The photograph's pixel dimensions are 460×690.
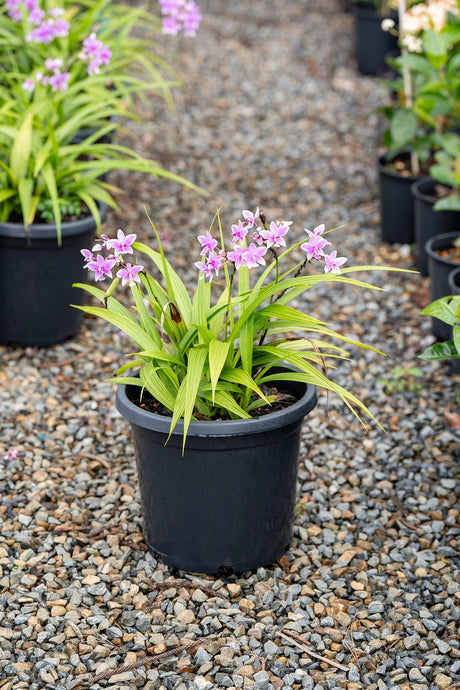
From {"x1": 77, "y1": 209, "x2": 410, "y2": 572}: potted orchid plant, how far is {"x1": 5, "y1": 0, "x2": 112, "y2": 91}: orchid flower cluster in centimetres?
138

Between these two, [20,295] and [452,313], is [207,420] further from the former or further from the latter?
[20,295]

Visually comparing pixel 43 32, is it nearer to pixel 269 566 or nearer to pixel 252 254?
pixel 252 254

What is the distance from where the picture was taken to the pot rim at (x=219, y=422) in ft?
6.48

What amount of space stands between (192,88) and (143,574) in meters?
4.43

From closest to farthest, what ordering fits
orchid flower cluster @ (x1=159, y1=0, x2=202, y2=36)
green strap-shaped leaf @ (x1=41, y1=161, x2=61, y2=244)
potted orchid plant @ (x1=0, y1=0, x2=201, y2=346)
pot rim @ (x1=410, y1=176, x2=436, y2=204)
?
1. green strap-shaped leaf @ (x1=41, y1=161, x2=61, y2=244)
2. potted orchid plant @ (x1=0, y1=0, x2=201, y2=346)
3. orchid flower cluster @ (x1=159, y1=0, x2=202, y2=36)
4. pot rim @ (x1=410, y1=176, x2=436, y2=204)

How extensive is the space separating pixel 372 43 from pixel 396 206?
8.76 feet

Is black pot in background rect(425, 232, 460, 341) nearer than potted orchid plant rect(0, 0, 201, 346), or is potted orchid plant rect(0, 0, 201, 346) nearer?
potted orchid plant rect(0, 0, 201, 346)

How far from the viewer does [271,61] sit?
6.48 meters

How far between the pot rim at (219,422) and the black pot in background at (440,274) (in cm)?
132

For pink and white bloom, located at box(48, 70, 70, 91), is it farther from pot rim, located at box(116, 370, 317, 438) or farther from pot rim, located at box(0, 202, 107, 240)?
pot rim, located at box(116, 370, 317, 438)

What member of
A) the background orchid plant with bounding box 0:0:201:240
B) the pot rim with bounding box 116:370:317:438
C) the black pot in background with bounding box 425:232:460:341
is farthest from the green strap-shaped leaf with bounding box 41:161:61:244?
the black pot in background with bounding box 425:232:460:341

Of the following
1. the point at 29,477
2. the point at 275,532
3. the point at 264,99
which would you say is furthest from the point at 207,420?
the point at 264,99

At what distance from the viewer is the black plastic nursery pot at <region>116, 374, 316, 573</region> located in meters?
2.01

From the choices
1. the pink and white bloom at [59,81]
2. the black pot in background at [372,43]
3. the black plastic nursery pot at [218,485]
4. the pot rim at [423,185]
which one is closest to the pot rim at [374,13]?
the black pot in background at [372,43]
